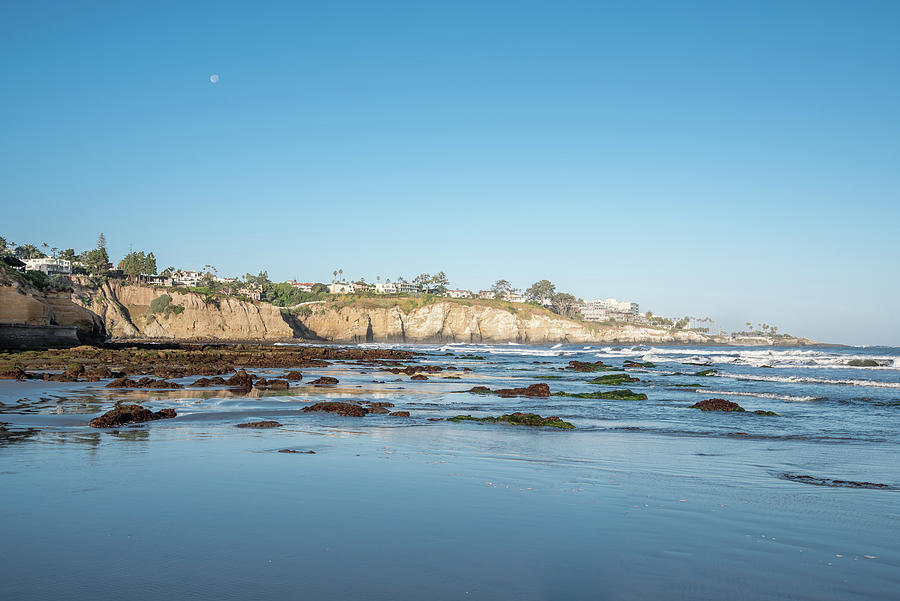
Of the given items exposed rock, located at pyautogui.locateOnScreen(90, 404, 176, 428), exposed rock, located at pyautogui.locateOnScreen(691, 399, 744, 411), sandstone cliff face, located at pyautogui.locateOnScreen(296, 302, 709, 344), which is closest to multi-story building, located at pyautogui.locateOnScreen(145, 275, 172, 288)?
sandstone cliff face, located at pyautogui.locateOnScreen(296, 302, 709, 344)

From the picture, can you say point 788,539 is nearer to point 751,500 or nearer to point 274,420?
point 751,500

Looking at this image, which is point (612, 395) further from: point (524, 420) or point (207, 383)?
point (207, 383)

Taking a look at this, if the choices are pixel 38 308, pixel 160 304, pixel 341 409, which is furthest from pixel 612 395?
pixel 160 304

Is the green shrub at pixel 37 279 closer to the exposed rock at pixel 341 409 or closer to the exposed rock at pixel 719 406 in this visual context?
the exposed rock at pixel 341 409

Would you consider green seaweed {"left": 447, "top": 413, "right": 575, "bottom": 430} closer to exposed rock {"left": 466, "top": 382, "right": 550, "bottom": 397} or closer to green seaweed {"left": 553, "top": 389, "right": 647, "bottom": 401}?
exposed rock {"left": 466, "top": 382, "right": 550, "bottom": 397}

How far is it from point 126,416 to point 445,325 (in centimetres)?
13006

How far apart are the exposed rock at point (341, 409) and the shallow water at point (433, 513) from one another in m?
1.90

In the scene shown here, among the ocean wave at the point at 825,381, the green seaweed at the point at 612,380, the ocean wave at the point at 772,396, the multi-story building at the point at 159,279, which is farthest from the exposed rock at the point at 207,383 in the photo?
the multi-story building at the point at 159,279

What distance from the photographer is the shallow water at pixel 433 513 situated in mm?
4402

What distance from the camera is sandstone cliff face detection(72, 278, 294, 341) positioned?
346 ft

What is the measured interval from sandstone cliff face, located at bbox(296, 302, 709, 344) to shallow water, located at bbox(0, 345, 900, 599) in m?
125

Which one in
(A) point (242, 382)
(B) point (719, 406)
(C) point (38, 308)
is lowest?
(B) point (719, 406)

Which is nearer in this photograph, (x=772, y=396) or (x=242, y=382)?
(x=242, y=382)

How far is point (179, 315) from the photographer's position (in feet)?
361
